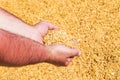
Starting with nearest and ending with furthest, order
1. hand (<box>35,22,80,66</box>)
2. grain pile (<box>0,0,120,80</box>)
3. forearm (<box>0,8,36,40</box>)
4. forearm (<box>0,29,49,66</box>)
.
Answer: forearm (<box>0,29,49,66</box>) < hand (<box>35,22,80,66</box>) < forearm (<box>0,8,36,40</box>) < grain pile (<box>0,0,120,80</box>)

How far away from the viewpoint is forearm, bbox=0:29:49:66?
2.20m

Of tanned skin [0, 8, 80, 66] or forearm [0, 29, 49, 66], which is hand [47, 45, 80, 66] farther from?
forearm [0, 29, 49, 66]

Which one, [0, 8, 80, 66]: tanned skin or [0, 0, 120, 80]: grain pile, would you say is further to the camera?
[0, 0, 120, 80]: grain pile

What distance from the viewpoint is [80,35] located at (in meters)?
4.08

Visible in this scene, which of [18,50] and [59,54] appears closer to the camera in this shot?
[18,50]

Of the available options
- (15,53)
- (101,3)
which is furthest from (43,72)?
(15,53)

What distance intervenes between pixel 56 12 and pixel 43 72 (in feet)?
2.84

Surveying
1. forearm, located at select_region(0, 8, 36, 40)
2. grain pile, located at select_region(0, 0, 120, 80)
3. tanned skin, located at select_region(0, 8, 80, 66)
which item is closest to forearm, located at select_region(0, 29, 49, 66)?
tanned skin, located at select_region(0, 8, 80, 66)

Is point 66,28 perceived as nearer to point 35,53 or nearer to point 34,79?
point 34,79

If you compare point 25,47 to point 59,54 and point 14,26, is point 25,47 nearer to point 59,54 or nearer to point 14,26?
point 59,54

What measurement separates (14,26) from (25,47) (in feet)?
2.33

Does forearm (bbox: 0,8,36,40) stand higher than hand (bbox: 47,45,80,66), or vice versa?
forearm (bbox: 0,8,36,40)

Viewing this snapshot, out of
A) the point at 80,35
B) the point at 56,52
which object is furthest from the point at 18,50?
the point at 80,35

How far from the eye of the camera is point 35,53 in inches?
98.3
